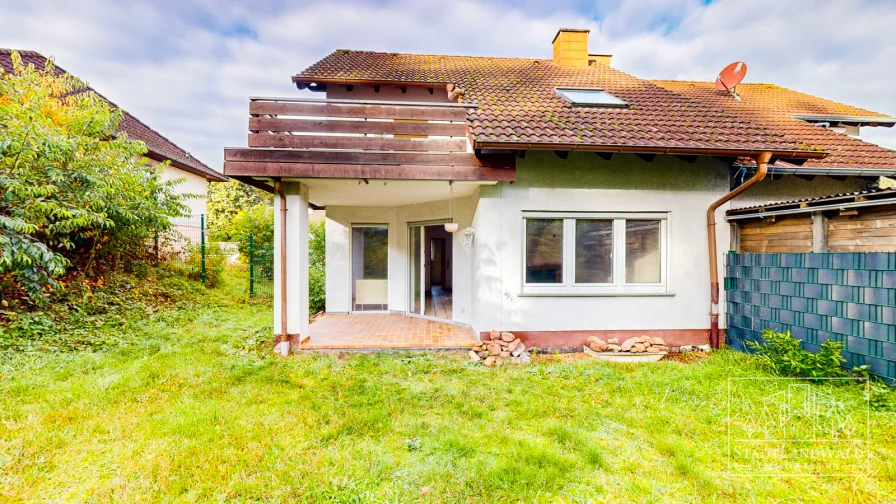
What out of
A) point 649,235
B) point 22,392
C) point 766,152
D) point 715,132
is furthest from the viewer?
point 649,235

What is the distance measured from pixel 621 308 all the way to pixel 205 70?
58.4ft

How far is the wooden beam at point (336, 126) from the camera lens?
5695 millimetres

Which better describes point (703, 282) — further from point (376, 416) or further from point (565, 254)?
point (376, 416)

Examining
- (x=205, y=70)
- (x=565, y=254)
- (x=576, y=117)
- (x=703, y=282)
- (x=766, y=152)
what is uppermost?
(x=205, y=70)

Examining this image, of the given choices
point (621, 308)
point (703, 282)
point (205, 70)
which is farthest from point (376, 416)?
point (205, 70)

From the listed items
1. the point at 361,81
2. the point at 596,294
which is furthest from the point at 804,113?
the point at 361,81

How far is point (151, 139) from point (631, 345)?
1717 centimetres

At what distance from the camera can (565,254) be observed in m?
6.29

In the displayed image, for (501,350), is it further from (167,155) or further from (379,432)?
(167,155)


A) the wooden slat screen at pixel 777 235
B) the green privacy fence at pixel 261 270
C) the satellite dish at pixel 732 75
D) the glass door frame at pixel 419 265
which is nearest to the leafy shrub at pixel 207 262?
the green privacy fence at pixel 261 270

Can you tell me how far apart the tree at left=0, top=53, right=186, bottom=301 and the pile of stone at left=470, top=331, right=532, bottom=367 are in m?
6.64

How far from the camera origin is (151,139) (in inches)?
520

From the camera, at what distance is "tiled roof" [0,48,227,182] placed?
10893 mm

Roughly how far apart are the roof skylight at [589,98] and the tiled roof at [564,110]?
0.17 metres
